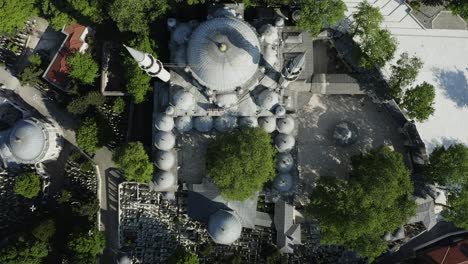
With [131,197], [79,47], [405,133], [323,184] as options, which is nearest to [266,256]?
[323,184]

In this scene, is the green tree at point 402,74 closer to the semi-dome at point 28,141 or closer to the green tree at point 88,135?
the green tree at point 88,135

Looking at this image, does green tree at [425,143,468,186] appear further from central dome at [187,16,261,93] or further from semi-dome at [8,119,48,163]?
semi-dome at [8,119,48,163]

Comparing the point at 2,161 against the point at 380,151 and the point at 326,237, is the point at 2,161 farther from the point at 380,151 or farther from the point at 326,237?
the point at 380,151

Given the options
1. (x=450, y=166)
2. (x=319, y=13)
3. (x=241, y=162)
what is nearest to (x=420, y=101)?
(x=450, y=166)

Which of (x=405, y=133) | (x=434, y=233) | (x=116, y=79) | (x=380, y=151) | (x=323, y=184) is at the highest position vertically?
(x=116, y=79)

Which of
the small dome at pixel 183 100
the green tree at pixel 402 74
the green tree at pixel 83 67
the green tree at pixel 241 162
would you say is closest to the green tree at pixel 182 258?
the green tree at pixel 241 162
